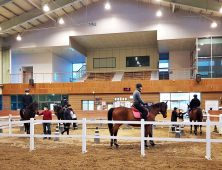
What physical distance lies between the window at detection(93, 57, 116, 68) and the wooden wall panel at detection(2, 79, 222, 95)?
Answer: 6924 mm

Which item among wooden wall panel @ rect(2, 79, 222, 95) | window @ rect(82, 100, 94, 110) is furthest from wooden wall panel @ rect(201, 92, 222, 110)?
window @ rect(82, 100, 94, 110)

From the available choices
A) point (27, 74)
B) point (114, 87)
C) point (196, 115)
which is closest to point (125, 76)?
point (114, 87)

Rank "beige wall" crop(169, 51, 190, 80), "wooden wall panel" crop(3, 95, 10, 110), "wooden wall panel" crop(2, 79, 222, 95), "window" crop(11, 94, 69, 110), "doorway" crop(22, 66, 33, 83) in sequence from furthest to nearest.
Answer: "doorway" crop(22, 66, 33, 83)
"beige wall" crop(169, 51, 190, 80)
"wooden wall panel" crop(3, 95, 10, 110)
"window" crop(11, 94, 69, 110)
"wooden wall panel" crop(2, 79, 222, 95)

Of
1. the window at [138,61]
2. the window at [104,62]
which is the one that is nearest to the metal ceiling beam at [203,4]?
the window at [138,61]

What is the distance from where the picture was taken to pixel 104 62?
1129 inches

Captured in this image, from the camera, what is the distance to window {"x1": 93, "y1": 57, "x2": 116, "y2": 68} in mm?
28469

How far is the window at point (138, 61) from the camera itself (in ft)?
90.9

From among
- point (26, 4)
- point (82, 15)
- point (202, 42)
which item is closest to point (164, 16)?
point (202, 42)

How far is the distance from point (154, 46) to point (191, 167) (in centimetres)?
2381

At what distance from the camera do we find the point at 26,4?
744 inches

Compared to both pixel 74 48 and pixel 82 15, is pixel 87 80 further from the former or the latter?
pixel 82 15

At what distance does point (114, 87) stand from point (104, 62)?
7718mm

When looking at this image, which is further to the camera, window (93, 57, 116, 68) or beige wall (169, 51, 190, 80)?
window (93, 57, 116, 68)

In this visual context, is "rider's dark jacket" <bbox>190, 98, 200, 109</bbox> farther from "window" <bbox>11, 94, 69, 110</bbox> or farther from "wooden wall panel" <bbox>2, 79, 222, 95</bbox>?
"window" <bbox>11, 94, 69, 110</bbox>
